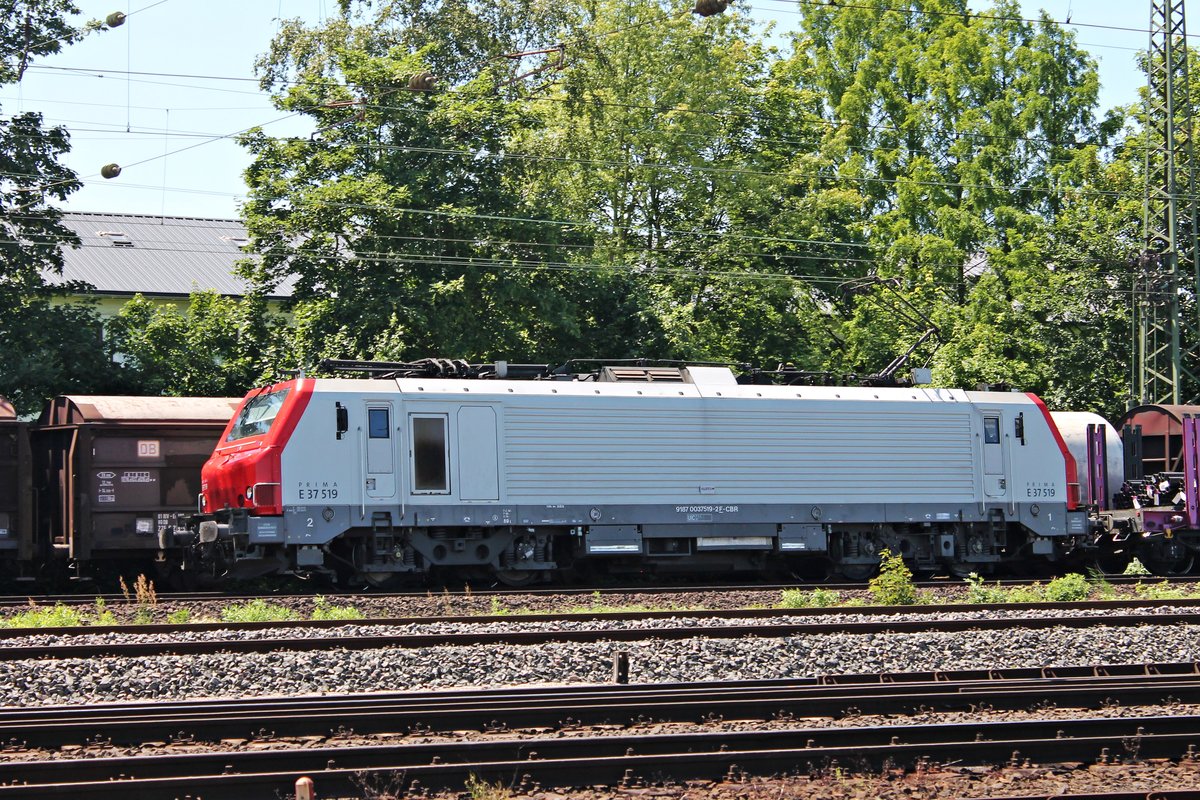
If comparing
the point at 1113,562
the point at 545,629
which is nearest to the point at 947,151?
the point at 1113,562

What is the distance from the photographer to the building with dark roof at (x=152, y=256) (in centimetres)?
4509

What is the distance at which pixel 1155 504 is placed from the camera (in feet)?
80.7

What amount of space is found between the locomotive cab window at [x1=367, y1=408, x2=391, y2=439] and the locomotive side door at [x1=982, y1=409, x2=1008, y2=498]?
33.7 feet

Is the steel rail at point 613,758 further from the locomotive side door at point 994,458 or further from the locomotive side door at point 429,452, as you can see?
the locomotive side door at point 994,458

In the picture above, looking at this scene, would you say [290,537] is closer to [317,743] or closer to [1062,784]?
[317,743]

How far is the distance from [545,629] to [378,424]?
5.78 meters

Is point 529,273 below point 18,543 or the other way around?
the other way around

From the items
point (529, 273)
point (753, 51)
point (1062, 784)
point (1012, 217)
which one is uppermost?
point (753, 51)

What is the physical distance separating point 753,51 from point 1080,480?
2148 centimetres

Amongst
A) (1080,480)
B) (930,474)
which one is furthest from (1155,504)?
(930,474)

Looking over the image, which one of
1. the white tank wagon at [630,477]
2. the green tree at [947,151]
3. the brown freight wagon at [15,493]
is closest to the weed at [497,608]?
the white tank wagon at [630,477]

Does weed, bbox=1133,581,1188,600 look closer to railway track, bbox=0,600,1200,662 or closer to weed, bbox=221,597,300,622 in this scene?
railway track, bbox=0,600,1200,662

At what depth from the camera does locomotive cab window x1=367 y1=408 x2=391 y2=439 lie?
62.1ft

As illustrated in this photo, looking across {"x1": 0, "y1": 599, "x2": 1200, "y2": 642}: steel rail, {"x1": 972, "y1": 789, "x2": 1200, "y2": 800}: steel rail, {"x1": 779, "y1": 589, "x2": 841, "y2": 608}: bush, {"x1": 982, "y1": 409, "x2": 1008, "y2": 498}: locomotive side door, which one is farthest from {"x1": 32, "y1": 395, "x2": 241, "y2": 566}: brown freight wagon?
{"x1": 972, "y1": 789, "x2": 1200, "y2": 800}: steel rail
